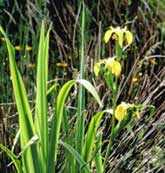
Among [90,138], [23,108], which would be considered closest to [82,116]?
[90,138]

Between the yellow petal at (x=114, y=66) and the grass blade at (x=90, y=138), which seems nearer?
the yellow petal at (x=114, y=66)

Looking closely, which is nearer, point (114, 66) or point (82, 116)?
point (114, 66)

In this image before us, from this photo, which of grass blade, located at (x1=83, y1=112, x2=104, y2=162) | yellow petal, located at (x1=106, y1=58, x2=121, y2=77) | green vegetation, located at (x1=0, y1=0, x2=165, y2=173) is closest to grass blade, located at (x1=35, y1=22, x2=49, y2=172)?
green vegetation, located at (x1=0, y1=0, x2=165, y2=173)

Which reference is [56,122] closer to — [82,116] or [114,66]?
[82,116]

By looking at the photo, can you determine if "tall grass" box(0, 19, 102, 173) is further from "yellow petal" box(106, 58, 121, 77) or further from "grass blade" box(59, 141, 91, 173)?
"yellow petal" box(106, 58, 121, 77)

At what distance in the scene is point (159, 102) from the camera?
2625 mm

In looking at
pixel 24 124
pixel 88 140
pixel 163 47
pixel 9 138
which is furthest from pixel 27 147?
pixel 163 47

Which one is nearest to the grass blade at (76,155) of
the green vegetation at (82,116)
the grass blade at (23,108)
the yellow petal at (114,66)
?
the green vegetation at (82,116)

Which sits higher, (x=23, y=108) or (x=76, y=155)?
(x=23, y=108)

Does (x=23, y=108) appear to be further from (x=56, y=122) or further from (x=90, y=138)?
(x=90, y=138)

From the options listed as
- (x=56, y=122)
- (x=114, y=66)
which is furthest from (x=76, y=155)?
(x=114, y=66)

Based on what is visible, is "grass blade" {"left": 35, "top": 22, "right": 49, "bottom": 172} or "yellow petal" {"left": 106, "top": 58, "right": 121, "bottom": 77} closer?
"yellow petal" {"left": 106, "top": 58, "right": 121, "bottom": 77}

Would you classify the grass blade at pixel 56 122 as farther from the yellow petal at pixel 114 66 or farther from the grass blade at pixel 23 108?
the yellow petal at pixel 114 66

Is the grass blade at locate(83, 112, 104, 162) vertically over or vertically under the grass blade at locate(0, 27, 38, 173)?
under
